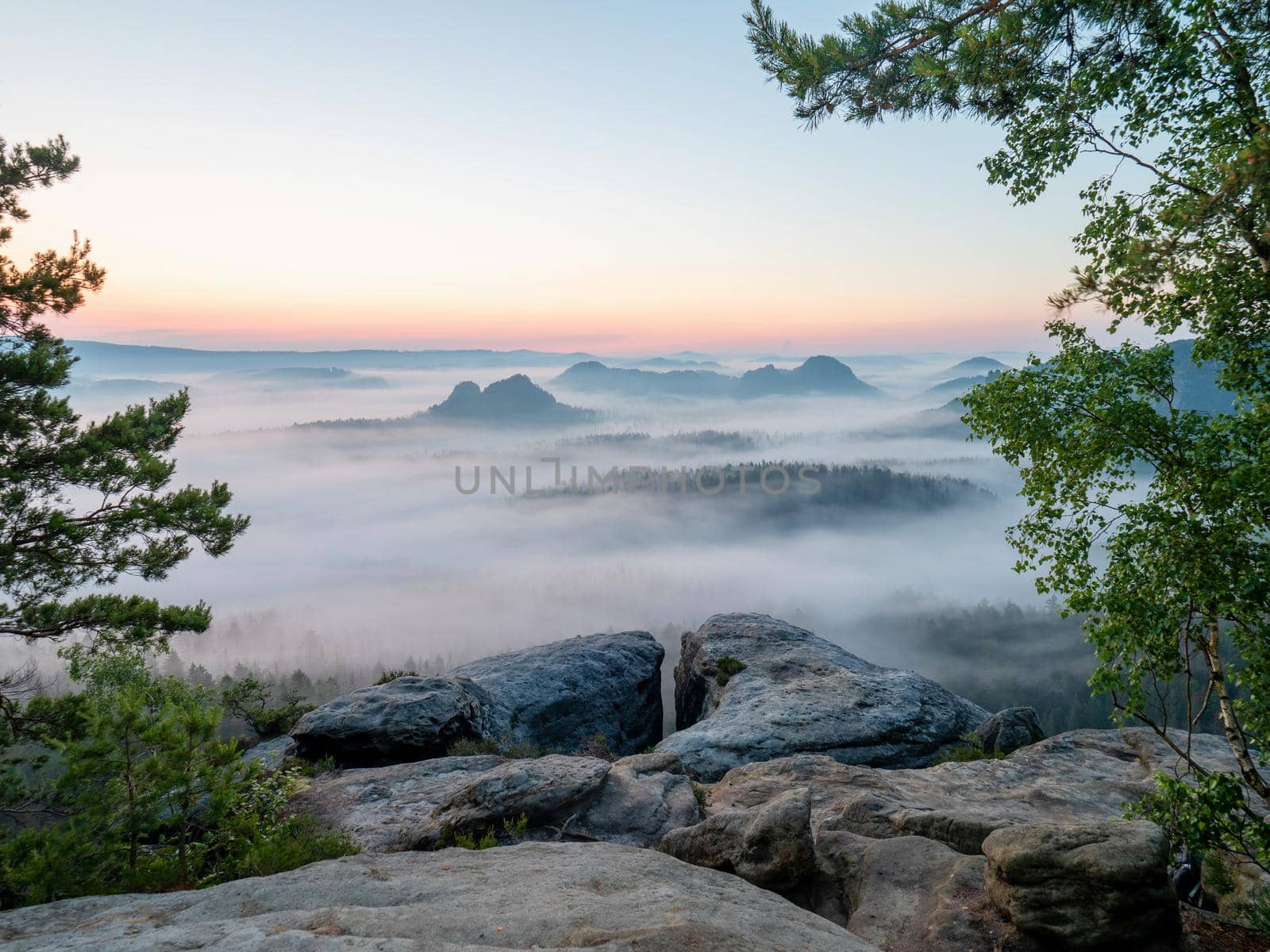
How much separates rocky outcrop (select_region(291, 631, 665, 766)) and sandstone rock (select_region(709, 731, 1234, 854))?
10524 millimetres

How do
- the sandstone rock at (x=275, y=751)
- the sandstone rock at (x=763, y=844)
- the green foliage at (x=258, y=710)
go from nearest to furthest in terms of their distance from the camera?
the sandstone rock at (x=763, y=844) < the sandstone rock at (x=275, y=751) < the green foliage at (x=258, y=710)

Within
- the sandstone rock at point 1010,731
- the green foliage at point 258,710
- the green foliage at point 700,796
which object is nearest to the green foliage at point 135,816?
the green foliage at point 700,796

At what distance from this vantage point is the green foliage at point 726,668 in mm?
30812

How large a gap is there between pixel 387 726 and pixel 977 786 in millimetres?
18097

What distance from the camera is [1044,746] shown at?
20.8 m

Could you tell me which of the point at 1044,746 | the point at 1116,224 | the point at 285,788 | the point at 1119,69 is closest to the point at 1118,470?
the point at 1116,224

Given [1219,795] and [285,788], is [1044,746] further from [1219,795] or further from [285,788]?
[285,788]

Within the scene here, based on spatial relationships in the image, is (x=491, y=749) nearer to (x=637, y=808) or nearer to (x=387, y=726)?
(x=387, y=726)

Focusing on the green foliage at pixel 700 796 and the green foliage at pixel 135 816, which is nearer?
the green foliage at pixel 135 816

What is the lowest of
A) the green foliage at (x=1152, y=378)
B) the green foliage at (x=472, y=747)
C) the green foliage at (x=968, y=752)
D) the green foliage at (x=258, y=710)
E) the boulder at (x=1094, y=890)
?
the green foliage at (x=258, y=710)

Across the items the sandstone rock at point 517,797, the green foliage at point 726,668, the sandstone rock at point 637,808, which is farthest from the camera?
the green foliage at point 726,668

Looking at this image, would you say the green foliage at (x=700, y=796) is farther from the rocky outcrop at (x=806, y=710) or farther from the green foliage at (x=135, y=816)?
the green foliage at (x=135, y=816)

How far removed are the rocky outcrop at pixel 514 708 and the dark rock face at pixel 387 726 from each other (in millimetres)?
27

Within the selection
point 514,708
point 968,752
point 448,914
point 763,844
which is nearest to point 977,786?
point 968,752
